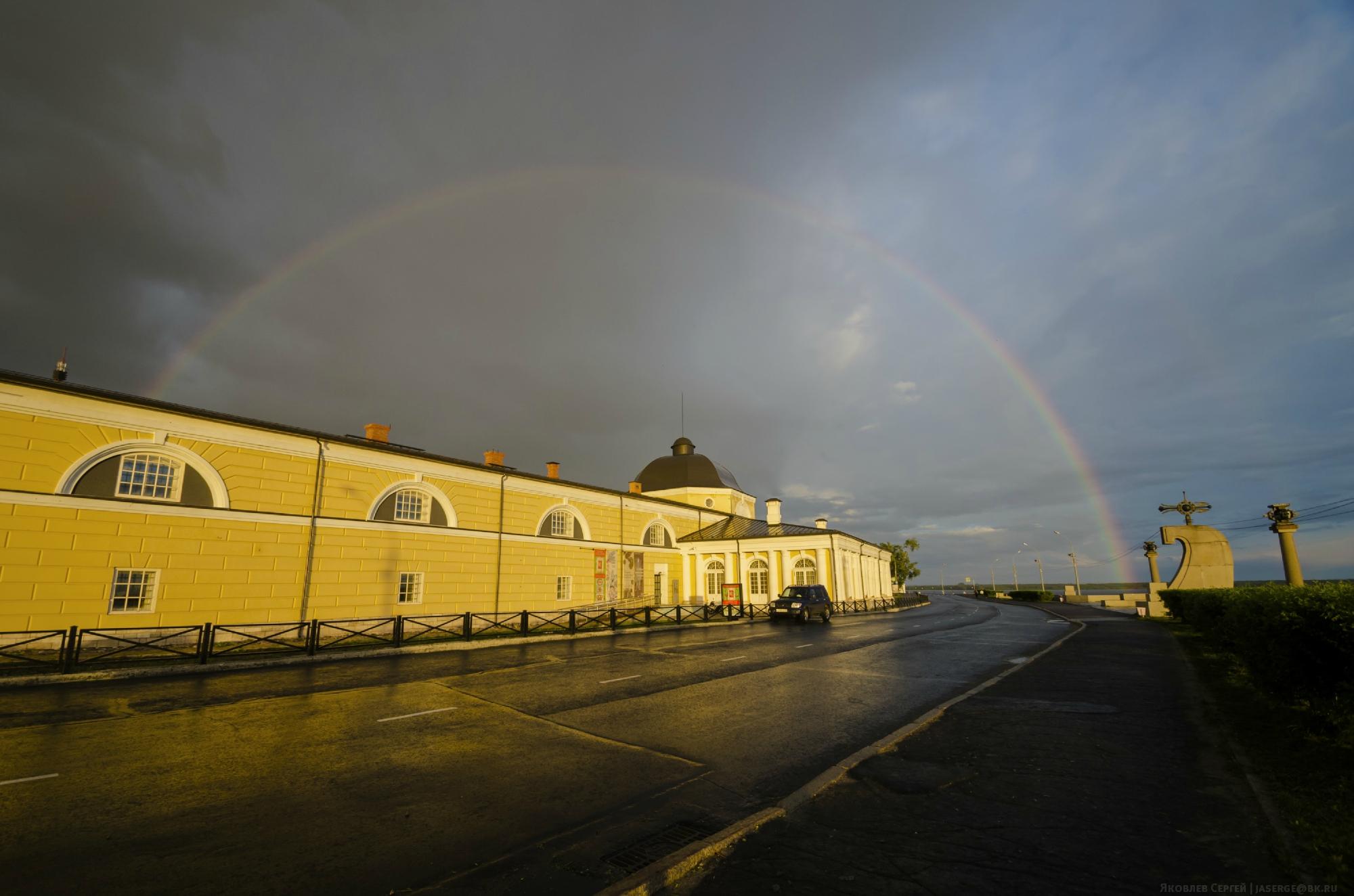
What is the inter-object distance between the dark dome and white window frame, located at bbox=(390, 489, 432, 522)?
28707 millimetres

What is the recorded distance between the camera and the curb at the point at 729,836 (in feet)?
13.3

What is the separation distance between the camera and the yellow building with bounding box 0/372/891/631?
17.9 metres

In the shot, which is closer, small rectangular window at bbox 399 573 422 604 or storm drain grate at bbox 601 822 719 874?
storm drain grate at bbox 601 822 719 874

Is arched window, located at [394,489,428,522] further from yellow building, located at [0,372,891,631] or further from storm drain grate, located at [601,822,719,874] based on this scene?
storm drain grate, located at [601,822,719,874]

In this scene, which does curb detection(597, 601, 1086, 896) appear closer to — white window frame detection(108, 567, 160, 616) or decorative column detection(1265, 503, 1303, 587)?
white window frame detection(108, 567, 160, 616)

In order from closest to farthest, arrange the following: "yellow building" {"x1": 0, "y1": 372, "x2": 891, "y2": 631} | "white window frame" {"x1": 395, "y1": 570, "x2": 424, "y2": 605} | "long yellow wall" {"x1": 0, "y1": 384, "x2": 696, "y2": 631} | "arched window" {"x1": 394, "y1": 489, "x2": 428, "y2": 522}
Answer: "long yellow wall" {"x1": 0, "y1": 384, "x2": 696, "y2": 631} < "yellow building" {"x1": 0, "y1": 372, "x2": 891, "y2": 631} < "white window frame" {"x1": 395, "y1": 570, "x2": 424, "y2": 605} < "arched window" {"x1": 394, "y1": 489, "x2": 428, "y2": 522}

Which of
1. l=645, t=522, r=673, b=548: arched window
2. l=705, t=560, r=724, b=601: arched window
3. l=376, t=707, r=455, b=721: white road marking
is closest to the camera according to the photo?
l=376, t=707, r=455, b=721: white road marking

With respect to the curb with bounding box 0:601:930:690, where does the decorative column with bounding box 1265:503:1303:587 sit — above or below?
above

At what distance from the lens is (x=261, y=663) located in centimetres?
1625

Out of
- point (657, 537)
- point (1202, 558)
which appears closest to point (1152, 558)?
point (1202, 558)

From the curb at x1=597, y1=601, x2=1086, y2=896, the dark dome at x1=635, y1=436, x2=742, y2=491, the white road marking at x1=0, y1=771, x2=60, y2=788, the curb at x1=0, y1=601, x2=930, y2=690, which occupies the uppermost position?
the dark dome at x1=635, y1=436, x2=742, y2=491

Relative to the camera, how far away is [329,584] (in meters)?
23.9

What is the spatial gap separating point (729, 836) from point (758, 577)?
42408mm

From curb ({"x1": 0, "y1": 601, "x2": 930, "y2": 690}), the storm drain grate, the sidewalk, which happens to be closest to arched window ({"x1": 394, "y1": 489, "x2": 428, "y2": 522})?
curb ({"x1": 0, "y1": 601, "x2": 930, "y2": 690})
